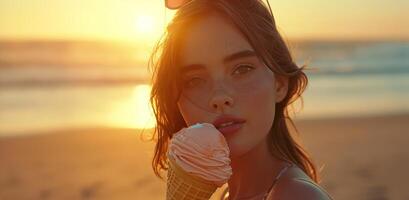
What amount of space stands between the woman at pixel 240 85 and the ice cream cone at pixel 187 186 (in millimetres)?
287

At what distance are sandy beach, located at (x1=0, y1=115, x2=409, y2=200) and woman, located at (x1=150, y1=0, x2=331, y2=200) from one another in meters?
4.53

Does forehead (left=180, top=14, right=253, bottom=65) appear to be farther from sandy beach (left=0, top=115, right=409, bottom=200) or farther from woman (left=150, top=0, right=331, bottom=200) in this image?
sandy beach (left=0, top=115, right=409, bottom=200)

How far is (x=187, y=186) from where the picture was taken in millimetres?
2281

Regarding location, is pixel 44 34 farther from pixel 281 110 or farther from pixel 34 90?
pixel 281 110

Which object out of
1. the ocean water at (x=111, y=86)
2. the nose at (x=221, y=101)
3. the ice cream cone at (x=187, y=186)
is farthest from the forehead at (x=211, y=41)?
the ocean water at (x=111, y=86)

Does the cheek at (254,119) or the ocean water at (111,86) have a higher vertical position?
the cheek at (254,119)

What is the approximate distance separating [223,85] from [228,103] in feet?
0.23

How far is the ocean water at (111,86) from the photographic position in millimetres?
12625

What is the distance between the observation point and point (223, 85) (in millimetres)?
2570

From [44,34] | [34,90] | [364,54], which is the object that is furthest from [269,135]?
[44,34]

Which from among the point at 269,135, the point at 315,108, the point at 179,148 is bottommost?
the point at 315,108

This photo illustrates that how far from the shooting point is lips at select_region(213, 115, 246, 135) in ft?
8.31

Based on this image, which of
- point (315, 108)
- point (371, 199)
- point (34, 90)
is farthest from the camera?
point (34, 90)

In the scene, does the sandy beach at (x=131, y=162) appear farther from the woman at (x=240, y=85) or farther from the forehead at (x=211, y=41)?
the forehead at (x=211, y=41)
